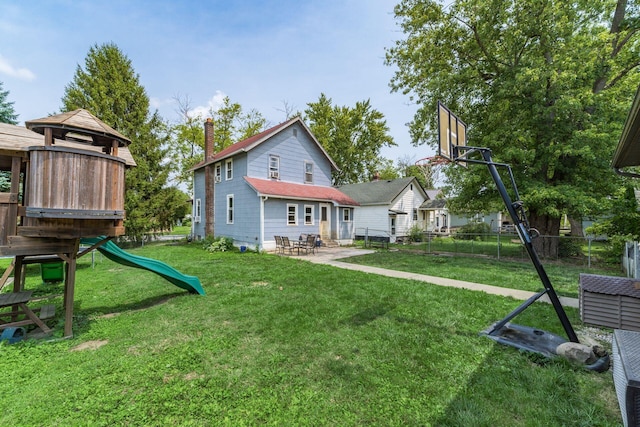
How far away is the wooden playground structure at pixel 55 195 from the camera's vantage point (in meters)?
4.11

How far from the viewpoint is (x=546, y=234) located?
13.5m

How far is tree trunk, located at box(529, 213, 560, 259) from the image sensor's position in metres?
12.6

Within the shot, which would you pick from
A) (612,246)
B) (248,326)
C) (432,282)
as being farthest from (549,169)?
(248,326)

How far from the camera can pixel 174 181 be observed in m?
30.5

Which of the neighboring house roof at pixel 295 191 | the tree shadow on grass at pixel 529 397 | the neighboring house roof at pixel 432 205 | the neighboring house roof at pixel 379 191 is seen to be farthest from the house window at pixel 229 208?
the neighboring house roof at pixel 432 205

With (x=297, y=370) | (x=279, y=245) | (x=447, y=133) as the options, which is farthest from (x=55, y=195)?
(x=279, y=245)

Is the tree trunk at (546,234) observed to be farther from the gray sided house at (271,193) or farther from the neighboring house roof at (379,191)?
the gray sided house at (271,193)

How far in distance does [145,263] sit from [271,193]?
9342 mm

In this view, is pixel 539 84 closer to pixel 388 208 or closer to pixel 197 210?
pixel 388 208

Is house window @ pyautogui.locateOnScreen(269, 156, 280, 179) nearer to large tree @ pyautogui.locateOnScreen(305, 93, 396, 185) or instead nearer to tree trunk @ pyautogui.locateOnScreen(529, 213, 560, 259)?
tree trunk @ pyautogui.locateOnScreen(529, 213, 560, 259)

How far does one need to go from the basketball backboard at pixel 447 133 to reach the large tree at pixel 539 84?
26.7ft

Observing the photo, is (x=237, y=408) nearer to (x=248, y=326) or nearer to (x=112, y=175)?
(x=248, y=326)

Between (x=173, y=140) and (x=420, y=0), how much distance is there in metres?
28.6

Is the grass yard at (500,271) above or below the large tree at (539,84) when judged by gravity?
below
